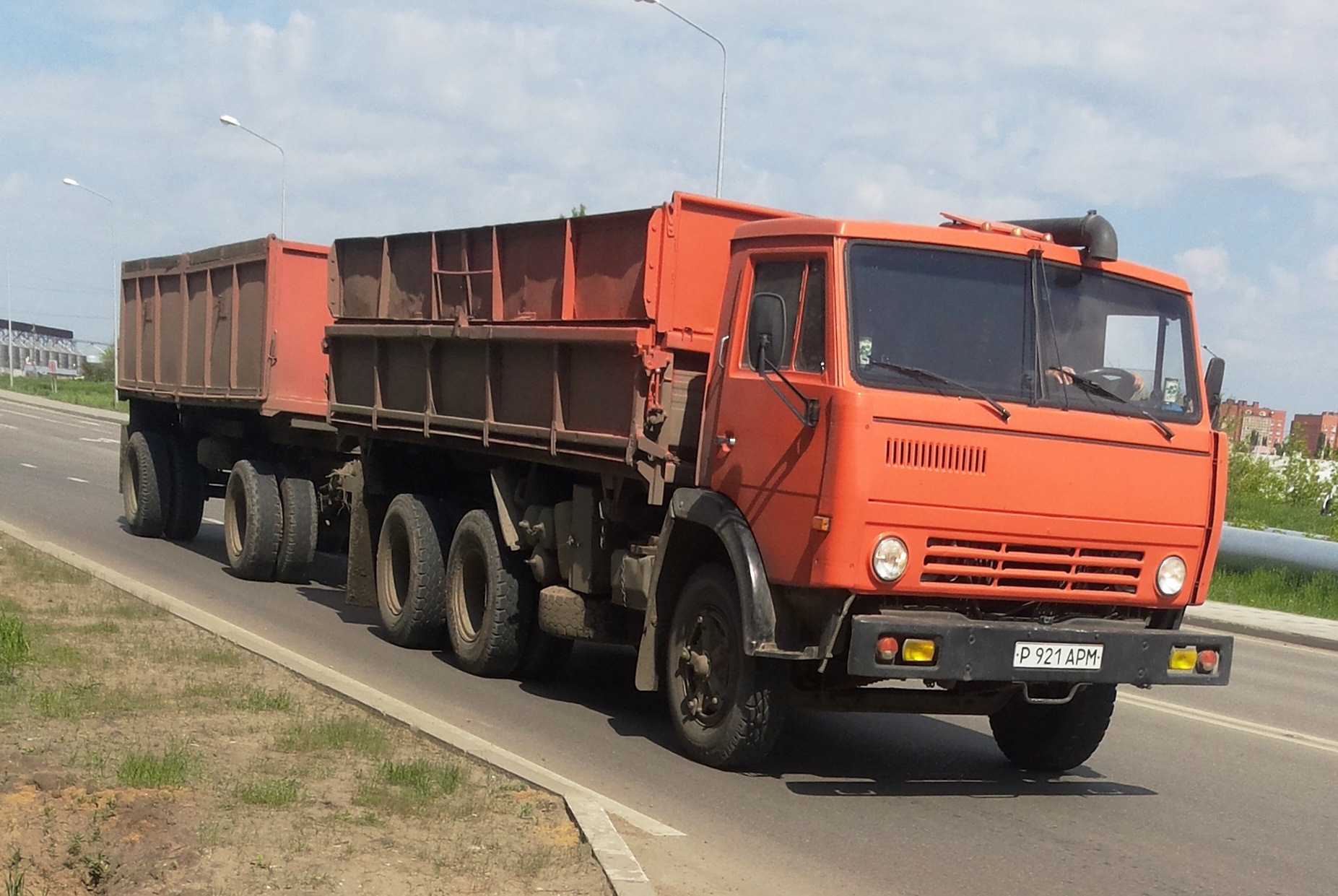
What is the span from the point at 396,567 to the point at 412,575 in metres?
0.55

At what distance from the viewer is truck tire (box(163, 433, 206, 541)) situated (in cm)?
1762

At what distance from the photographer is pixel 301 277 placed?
583 inches

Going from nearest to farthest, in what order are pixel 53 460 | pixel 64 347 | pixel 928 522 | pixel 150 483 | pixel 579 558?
pixel 928 522 < pixel 579 558 < pixel 150 483 < pixel 53 460 < pixel 64 347

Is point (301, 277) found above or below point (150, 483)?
above

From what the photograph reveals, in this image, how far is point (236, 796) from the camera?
20.9 feet

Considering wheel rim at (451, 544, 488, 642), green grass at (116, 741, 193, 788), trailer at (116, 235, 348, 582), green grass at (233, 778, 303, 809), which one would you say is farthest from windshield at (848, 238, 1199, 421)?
trailer at (116, 235, 348, 582)

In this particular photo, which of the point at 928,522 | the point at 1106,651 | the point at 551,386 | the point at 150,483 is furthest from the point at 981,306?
the point at 150,483

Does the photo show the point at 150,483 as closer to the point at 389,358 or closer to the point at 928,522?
the point at 389,358

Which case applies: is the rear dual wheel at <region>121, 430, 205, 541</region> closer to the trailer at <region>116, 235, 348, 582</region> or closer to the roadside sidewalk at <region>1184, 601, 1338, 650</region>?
the trailer at <region>116, 235, 348, 582</region>

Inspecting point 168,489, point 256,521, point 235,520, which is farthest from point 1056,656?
point 168,489

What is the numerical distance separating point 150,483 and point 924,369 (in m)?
12.5

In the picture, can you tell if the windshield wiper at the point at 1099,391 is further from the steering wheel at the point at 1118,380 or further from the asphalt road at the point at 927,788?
the asphalt road at the point at 927,788

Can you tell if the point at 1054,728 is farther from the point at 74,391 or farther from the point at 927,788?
the point at 74,391

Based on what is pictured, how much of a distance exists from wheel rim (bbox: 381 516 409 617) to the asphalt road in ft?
1.19
